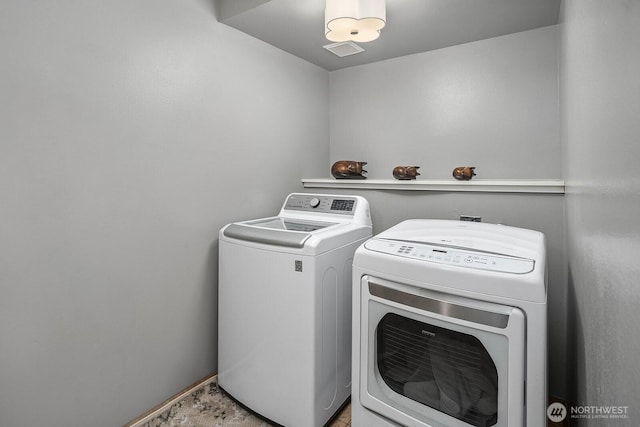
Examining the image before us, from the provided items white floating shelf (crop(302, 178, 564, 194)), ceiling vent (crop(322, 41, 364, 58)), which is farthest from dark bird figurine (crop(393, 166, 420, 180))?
ceiling vent (crop(322, 41, 364, 58))

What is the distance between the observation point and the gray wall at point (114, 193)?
1.26 metres

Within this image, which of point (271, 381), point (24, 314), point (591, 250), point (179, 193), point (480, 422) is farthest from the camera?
point (179, 193)

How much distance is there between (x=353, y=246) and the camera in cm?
181

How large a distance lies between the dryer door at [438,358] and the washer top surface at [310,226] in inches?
13.5

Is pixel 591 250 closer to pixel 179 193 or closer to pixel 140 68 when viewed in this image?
pixel 179 193

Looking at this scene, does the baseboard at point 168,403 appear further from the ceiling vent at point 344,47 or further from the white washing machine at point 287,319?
the ceiling vent at point 344,47

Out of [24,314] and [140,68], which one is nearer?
[24,314]

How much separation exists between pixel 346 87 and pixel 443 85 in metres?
0.82

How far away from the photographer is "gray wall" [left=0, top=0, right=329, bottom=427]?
4.13 ft

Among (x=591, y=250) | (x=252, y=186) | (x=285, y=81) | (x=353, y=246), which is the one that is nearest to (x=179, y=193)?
(x=252, y=186)

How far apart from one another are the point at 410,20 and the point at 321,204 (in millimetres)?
1199

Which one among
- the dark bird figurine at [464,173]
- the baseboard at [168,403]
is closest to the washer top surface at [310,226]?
the dark bird figurine at [464,173]

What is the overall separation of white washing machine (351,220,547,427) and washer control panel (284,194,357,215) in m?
0.56

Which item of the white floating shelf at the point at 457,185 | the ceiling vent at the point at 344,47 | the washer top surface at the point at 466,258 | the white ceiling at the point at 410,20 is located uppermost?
the white ceiling at the point at 410,20
